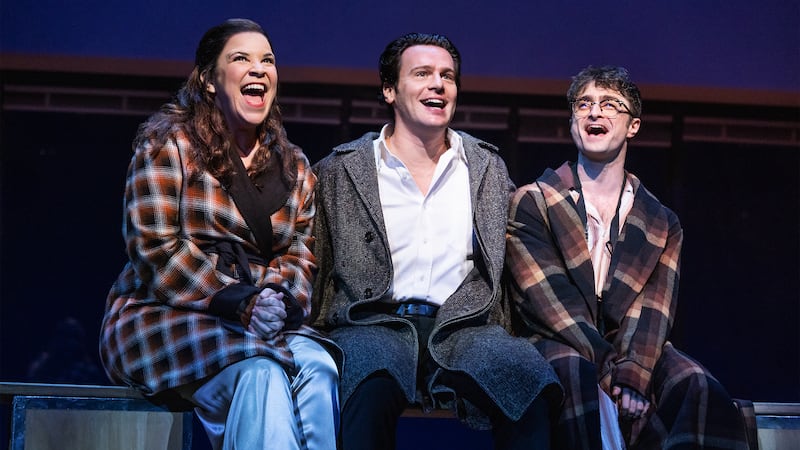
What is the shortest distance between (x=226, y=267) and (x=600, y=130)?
1292 mm

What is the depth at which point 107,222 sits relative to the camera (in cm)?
484

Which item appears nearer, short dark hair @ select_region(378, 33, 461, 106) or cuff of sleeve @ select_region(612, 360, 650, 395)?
cuff of sleeve @ select_region(612, 360, 650, 395)

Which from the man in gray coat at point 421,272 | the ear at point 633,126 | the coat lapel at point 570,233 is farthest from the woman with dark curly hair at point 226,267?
the ear at point 633,126

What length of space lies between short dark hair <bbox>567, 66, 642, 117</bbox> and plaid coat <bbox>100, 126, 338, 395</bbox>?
114cm

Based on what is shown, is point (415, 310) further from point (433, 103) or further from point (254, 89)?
point (254, 89)

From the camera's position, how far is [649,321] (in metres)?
3.23

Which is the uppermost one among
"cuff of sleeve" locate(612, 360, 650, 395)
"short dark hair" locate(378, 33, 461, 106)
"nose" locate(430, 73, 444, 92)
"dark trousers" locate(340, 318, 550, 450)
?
"short dark hair" locate(378, 33, 461, 106)

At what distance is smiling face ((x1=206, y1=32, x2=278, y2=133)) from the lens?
10.1 ft

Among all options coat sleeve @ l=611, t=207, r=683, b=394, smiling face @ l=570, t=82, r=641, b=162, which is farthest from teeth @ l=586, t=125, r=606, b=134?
coat sleeve @ l=611, t=207, r=683, b=394

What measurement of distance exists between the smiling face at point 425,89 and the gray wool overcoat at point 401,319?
6.0 inches

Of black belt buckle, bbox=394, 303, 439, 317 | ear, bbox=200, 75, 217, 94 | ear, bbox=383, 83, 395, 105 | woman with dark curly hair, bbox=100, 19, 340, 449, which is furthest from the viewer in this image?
ear, bbox=383, 83, 395, 105

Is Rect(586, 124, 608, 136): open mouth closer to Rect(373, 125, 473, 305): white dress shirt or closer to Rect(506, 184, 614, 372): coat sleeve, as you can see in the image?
Rect(506, 184, 614, 372): coat sleeve

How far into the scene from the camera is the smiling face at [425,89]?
3385 millimetres

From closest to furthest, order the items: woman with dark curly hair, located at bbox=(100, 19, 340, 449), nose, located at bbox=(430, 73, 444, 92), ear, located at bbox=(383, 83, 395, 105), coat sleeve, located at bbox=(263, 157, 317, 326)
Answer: woman with dark curly hair, located at bbox=(100, 19, 340, 449)
coat sleeve, located at bbox=(263, 157, 317, 326)
nose, located at bbox=(430, 73, 444, 92)
ear, located at bbox=(383, 83, 395, 105)
